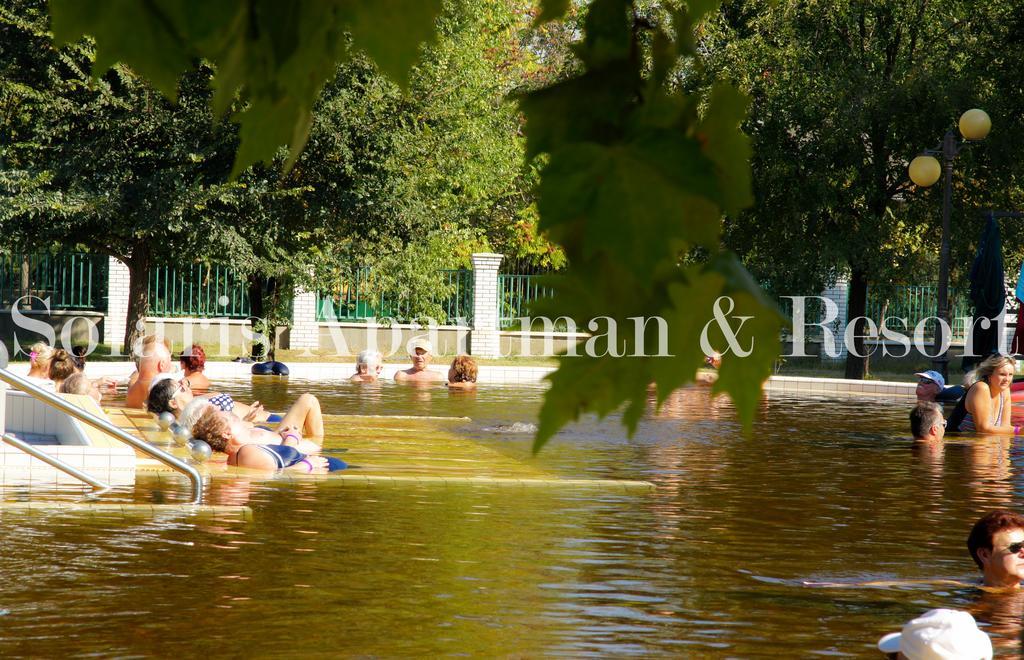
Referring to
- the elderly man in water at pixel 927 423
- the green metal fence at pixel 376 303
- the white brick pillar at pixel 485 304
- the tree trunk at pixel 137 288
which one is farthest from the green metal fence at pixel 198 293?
the elderly man in water at pixel 927 423

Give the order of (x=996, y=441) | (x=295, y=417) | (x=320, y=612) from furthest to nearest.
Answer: (x=996, y=441) → (x=295, y=417) → (x=320, y=612)

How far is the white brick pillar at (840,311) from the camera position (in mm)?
37125

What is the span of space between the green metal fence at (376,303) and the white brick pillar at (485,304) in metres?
0.66

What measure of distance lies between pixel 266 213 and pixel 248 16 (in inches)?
1158

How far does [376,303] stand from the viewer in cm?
3591

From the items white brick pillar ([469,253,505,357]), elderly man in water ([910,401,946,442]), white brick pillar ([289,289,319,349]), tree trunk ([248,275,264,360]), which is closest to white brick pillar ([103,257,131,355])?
tree trunk ([248,275,264,360])

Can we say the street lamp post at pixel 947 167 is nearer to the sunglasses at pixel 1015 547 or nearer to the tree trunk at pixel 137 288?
the sunglasses at pixel 1015 547

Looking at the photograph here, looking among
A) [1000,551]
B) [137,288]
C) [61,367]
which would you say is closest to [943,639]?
[1000,551]

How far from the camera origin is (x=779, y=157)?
101ft

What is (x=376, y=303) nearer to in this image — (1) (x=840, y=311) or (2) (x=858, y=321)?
(2) (x=858, y=321)

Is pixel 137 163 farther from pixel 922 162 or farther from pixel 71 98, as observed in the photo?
pixel 922 162

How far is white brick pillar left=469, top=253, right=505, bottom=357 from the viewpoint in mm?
35281

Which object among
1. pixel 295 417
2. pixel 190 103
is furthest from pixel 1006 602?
pixel 190 103

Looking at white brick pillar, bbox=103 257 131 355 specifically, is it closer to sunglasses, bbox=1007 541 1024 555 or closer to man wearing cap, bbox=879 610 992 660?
sunglasses, bbox=1007 541 1024 555
